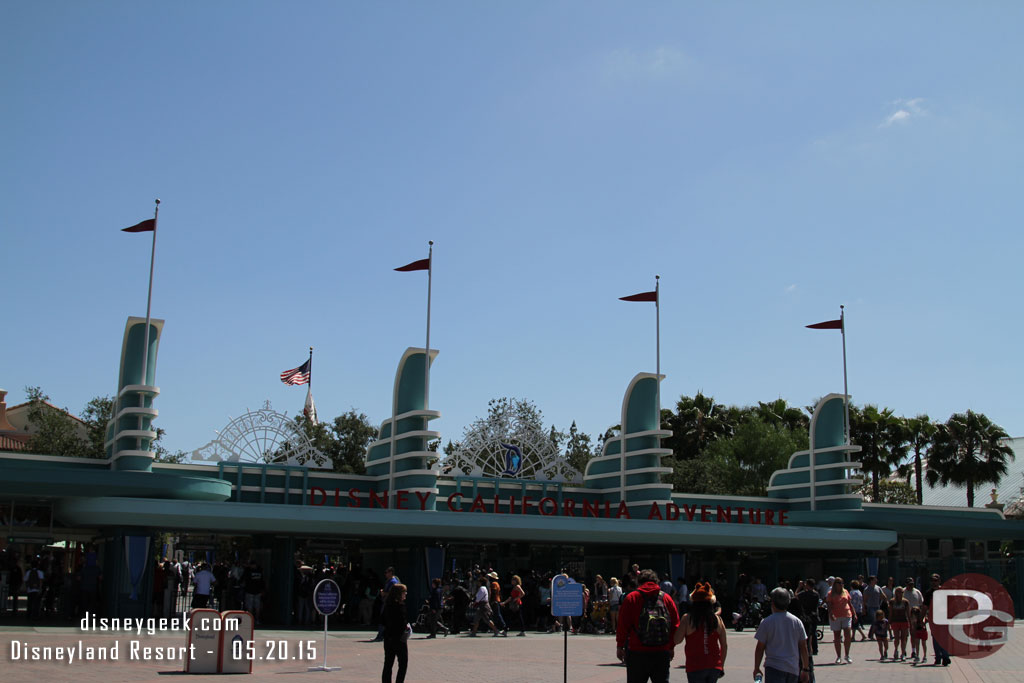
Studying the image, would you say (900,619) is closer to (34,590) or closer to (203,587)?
(203,587)

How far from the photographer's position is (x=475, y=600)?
83.6 feet

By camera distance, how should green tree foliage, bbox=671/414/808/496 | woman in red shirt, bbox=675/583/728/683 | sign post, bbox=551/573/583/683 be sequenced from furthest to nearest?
green tree foliage, bbox=671/414/808/496, sign post, bbox=551/573/583/683, woman in red shirt, bbox=675/583/728/683

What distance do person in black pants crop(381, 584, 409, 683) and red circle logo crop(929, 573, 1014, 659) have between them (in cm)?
1216

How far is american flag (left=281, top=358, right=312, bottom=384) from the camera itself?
35312mm

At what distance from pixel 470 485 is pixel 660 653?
21.7m

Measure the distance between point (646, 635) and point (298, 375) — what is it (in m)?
26.8

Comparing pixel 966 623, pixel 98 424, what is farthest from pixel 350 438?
pixel 966 623

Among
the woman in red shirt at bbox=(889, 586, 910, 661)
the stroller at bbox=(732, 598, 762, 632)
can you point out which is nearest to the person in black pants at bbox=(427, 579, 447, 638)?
the stroller at bbox=(732, 598, 762, 632)

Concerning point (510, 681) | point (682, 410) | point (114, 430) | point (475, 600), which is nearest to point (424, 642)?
point (475, 600)

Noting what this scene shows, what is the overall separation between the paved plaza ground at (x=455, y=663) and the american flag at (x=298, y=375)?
12275 millimetres

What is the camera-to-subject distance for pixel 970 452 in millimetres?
51125

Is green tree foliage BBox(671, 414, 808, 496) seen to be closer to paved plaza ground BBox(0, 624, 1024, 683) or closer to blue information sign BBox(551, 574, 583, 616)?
paved plaza ground BBox(0, 624, 1024, 683)

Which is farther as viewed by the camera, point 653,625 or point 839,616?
point 839,616

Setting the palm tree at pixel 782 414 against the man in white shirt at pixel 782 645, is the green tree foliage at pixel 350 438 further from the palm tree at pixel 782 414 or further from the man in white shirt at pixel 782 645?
the man in white shirt at pixel 782 645
